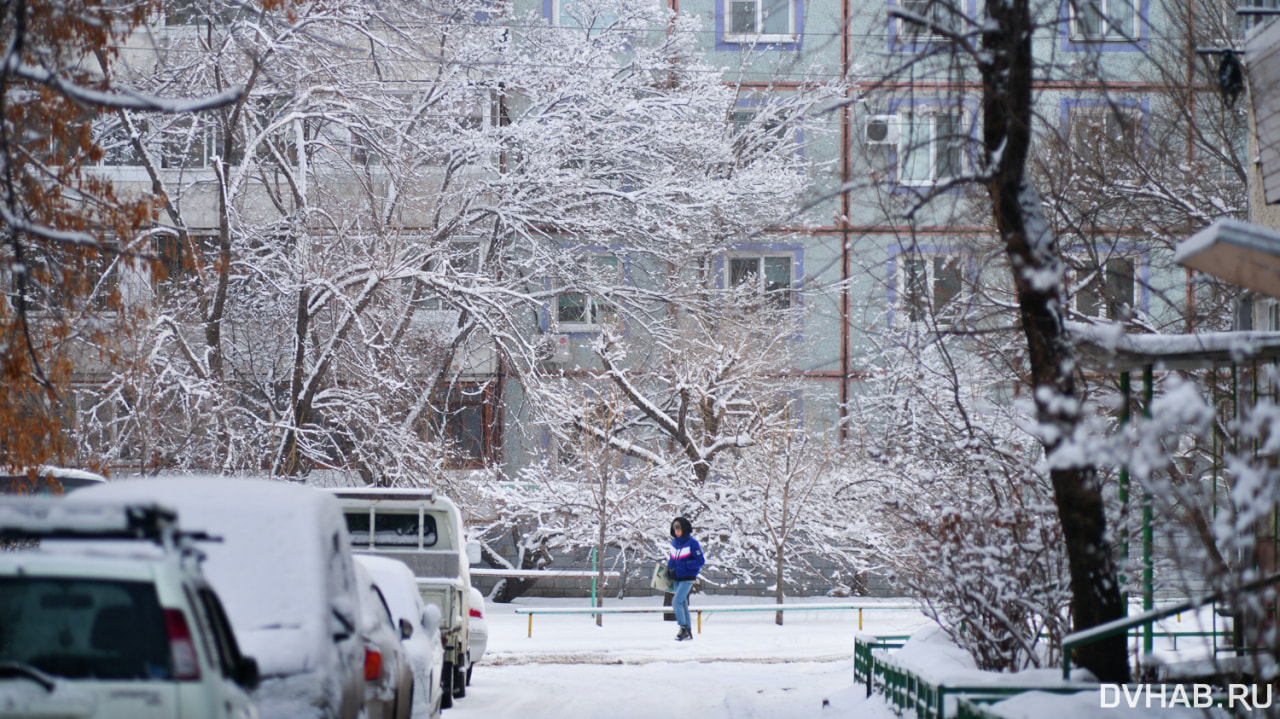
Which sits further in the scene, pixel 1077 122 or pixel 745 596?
pixel 745 596

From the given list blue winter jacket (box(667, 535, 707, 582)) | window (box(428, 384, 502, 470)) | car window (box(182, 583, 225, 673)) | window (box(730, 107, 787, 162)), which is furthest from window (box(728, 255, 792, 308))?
car window (box(182, 583, 225, 673))

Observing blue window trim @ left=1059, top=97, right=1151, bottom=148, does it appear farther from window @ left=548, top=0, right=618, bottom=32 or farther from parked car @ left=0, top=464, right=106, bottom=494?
parked car @ left=0, top=464, right=106, bottom=494

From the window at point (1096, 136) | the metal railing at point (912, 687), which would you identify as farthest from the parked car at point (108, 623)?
the window at point (1096, 136)

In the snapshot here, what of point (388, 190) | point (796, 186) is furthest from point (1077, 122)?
point (388, 190)

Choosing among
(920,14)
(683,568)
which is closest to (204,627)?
(920,14)

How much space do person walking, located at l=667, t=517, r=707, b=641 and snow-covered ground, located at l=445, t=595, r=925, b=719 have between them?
36 centimetres

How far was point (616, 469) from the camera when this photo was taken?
27719 mm

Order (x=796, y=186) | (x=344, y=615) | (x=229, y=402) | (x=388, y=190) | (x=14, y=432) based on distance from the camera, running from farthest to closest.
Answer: (x=796, y=186), (x=388, y=190), (x=229, y=402), (x=14, y=432), (x=344, y=615)

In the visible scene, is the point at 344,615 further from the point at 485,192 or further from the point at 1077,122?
the point at 485,192

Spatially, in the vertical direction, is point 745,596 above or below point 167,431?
below

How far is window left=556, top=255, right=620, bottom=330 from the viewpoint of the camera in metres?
28.3

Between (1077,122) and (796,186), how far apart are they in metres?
10.3

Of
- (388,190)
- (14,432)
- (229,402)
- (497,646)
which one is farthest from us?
(388,190)

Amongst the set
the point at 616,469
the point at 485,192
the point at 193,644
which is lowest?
the point at 616,469
